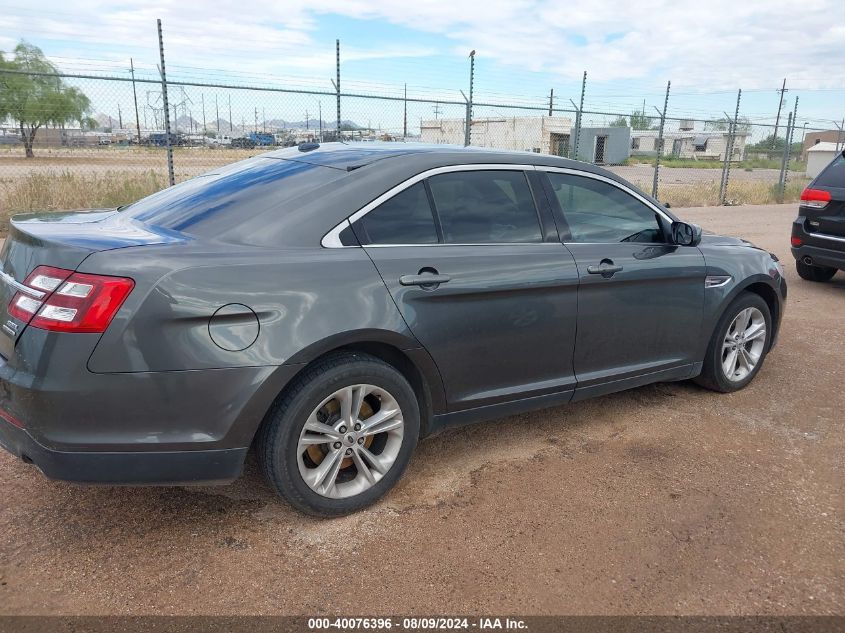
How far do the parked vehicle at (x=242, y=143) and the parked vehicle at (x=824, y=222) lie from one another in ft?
32.8

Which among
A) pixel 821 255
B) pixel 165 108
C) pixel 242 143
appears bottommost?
pixel 821 255

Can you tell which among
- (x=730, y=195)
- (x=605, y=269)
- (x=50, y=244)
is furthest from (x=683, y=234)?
(x=730, y=195)

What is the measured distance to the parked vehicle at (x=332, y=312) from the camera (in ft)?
8.02

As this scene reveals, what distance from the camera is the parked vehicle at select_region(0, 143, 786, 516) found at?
8.02 ft

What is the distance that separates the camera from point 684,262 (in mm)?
4066

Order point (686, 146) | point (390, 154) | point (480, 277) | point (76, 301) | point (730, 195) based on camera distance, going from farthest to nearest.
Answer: point (686, 146) → point (730, 195) → point (390, 154) → point (480, 277) → point (76, 301)

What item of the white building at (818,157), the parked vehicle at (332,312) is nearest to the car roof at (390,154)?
the parked vehicle at (332,312)

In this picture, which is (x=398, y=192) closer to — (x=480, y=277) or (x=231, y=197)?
(x=480, y=277)

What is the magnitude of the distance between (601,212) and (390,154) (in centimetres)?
132

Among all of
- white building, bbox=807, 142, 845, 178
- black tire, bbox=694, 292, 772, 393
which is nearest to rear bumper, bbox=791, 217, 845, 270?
black tire, bbox=694, 292, 772, 393

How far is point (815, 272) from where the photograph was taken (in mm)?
8516

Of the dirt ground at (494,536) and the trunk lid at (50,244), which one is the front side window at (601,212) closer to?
the dirt ground at (494,536)

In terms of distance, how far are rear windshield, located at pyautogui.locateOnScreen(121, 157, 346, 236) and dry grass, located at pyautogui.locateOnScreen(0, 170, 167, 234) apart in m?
7.20

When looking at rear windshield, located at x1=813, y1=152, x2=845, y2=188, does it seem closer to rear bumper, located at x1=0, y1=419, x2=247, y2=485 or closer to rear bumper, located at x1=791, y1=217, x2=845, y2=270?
rear bumper, located at x1=791, y1=217, x2=845, y2=270
